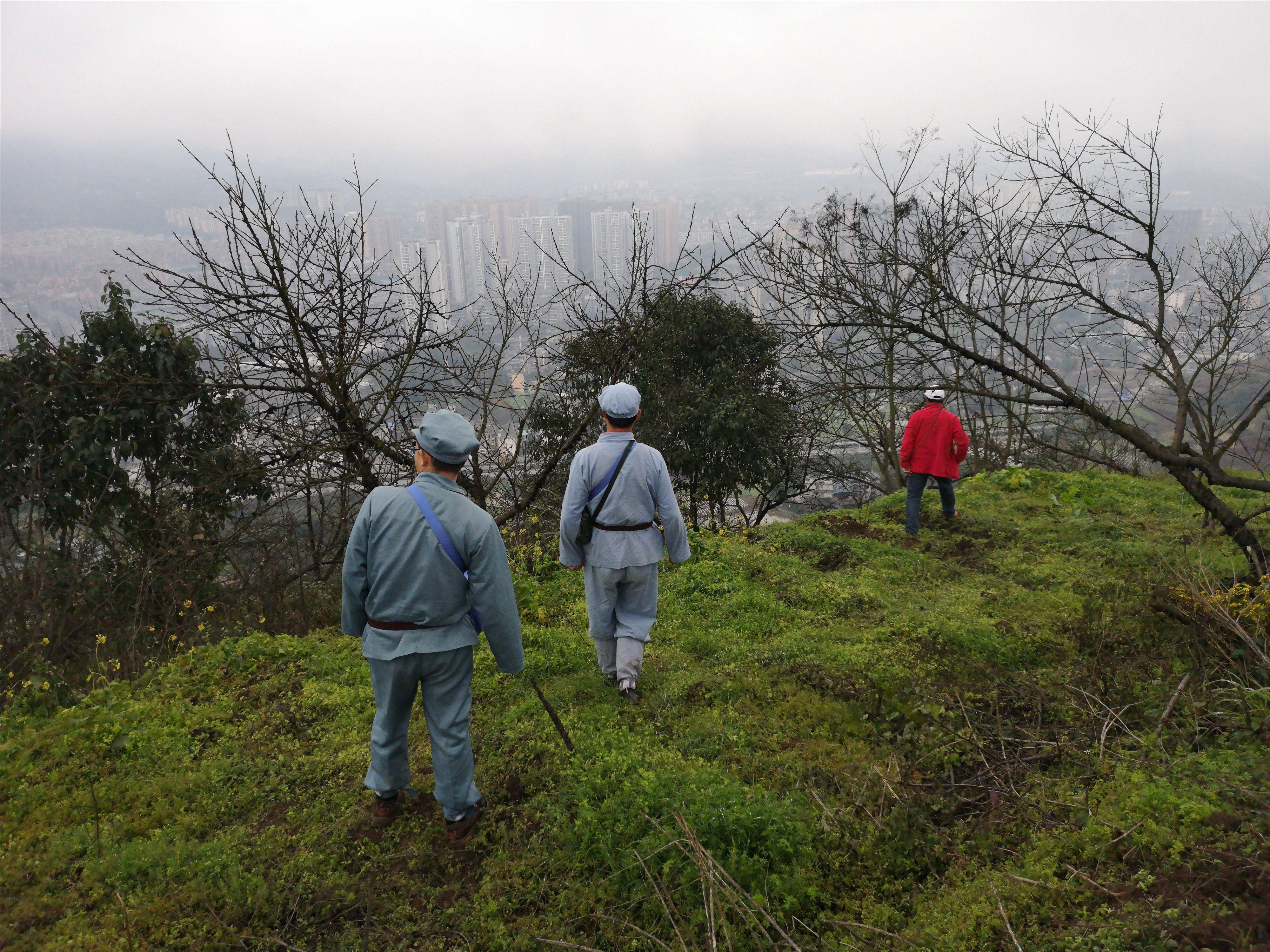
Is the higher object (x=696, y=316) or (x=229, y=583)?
(x=696, y=316)

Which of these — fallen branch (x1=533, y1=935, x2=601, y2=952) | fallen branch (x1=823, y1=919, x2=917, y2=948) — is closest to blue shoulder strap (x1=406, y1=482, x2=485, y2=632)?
fallen branch (x1=533, y1=935, x2=601, y2=952)

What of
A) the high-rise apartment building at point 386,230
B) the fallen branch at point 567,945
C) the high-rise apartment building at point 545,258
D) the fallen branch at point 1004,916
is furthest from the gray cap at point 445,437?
the high-rise apartment building at point 386,230

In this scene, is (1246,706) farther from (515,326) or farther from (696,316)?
(696,316)

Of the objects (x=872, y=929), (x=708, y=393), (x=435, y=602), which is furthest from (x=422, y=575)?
(x=708, y=393)

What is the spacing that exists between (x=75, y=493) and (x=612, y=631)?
24.4ft

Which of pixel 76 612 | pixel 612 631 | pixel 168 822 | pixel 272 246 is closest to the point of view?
pixel 168 822

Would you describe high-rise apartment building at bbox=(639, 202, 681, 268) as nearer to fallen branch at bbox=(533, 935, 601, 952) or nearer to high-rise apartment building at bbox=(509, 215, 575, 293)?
high-rise apartment building at bbox=(509, 215, 575, 293)

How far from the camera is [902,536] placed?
25.4ft

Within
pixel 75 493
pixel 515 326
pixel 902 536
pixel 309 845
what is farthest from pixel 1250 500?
pixel 75 493

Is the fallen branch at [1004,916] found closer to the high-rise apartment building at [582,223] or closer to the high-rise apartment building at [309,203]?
the high-rise apartment building at [309,203]

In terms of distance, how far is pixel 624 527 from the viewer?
441 centimetres

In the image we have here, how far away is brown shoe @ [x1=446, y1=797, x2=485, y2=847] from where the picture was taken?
3.30 m

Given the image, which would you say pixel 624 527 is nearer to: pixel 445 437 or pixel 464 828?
pixel 445 437

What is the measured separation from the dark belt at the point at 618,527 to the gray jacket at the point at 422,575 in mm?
1178
